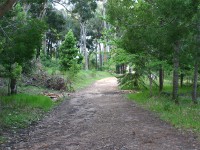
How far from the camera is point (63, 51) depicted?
34.6 metres

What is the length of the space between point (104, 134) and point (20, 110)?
4.77 metres

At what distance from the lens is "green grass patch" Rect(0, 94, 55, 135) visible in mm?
9500

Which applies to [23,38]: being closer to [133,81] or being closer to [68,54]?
[133,81]

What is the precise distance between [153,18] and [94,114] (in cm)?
554

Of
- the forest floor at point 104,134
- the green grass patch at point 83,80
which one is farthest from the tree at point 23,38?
the green grass patch at point 83,80

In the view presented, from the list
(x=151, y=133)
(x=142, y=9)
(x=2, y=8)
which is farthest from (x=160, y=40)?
(x=2, y=8)

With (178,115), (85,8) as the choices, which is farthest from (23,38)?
(85,8)

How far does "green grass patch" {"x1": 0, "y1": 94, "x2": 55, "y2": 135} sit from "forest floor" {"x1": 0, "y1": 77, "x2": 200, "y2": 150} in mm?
500

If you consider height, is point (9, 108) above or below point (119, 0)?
below

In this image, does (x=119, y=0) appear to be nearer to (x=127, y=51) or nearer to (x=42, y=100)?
(x=127, y=51)

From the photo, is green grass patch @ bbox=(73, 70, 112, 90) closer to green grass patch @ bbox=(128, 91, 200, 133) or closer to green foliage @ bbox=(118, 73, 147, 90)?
green foliage @ bbox=(118, 73, 147, 90)

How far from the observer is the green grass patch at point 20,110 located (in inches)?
374

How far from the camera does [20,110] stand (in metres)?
11.5

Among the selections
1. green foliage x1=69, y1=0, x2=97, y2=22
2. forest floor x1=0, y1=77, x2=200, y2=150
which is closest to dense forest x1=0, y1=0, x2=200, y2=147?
forest floor x1=0, y1=77, x2=200, y2=150
